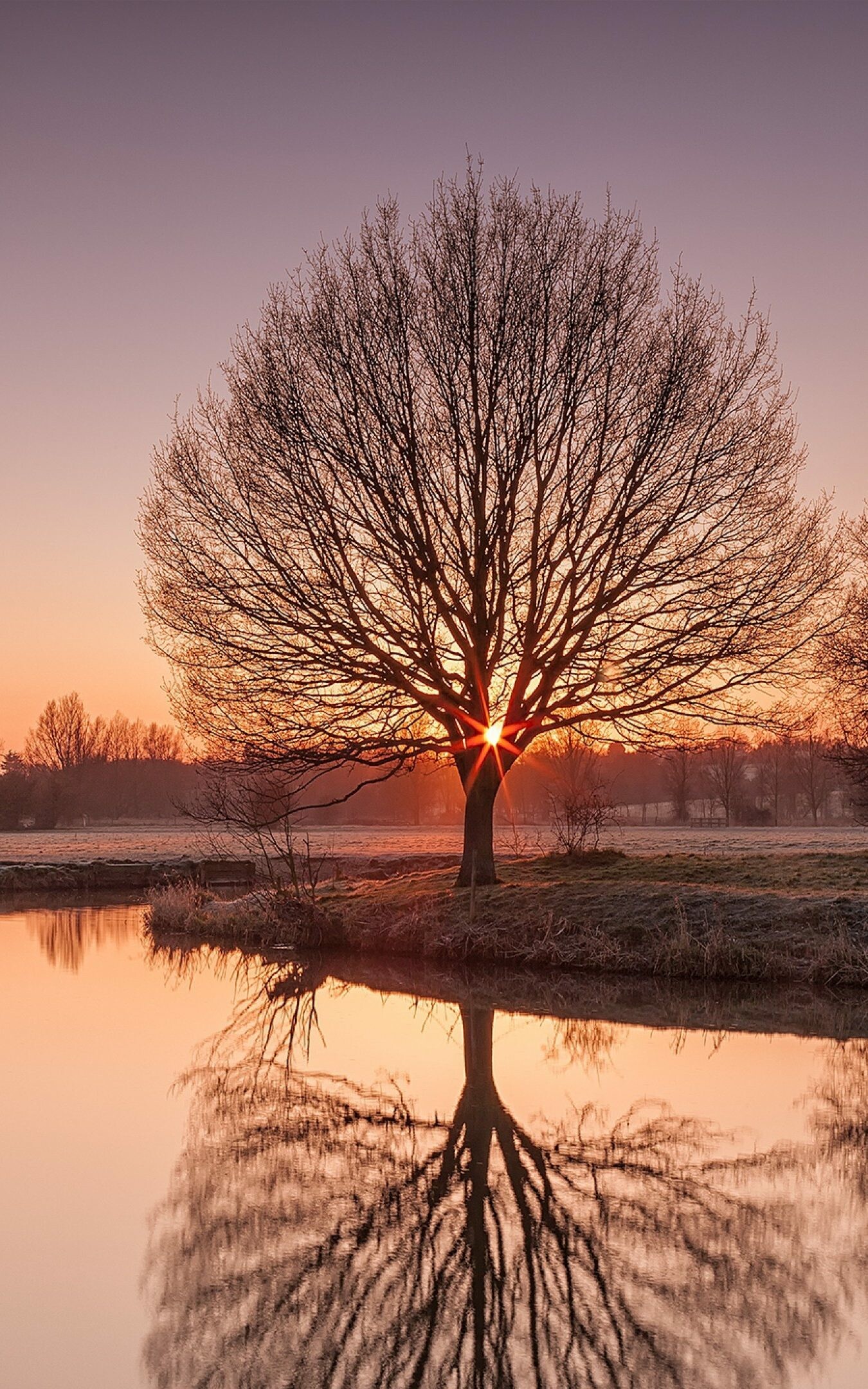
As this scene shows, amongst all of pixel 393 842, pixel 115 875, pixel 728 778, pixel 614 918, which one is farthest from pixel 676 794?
pixel 614 918

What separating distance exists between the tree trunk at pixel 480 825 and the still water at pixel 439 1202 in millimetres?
6675

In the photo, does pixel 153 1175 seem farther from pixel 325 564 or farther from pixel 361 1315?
pixel 325 564

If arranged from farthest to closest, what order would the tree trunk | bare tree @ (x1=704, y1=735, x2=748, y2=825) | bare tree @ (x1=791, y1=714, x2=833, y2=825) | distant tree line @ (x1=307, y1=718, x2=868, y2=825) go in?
bare tree @ (x1=791, y1=714, x2=833, y2=825) < distant tree line @ (x1=307, y1=718, x2=868, y2=825) < bare tree @ (x1=704, y1=735, x2=748, y2=825) < the tree trunk

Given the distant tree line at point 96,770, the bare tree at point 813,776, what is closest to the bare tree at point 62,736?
the distant tree line at point 96,770

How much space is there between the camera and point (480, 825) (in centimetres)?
2069

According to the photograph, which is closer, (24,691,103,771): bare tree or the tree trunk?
the tree trunk

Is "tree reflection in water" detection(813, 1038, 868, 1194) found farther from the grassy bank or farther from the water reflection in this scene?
the water reflection

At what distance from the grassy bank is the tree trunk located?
503 mm

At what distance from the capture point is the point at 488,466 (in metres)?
19.4

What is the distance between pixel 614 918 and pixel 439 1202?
414 inches

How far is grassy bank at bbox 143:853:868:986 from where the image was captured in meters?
16.0

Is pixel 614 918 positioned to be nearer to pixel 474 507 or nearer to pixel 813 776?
pixel 474 507

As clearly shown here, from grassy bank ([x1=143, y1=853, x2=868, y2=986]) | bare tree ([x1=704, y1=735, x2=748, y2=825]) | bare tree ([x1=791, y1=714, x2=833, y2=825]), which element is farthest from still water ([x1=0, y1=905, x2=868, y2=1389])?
bare tree ([x1=791, y1=714, x2=833, y2=825])

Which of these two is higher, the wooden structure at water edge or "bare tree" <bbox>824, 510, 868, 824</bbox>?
"bare tree" <bbox>824, 510, 868, 824</bbox>
